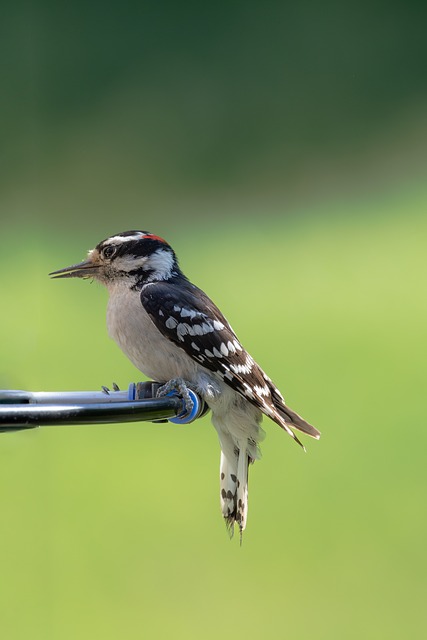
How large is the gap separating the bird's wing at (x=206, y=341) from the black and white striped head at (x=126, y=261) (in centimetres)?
7

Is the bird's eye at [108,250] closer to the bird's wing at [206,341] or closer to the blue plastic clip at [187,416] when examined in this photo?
the bird's wing at [206,341]

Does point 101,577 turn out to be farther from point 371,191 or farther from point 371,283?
point 371,191

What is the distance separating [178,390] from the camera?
1.57 m

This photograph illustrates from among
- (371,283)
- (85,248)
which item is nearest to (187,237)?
(85,248)

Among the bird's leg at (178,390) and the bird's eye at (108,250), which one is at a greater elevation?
the bird's eye at (108,250)

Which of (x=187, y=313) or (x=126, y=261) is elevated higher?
(x=126, y=261)

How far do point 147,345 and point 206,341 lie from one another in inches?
4.2

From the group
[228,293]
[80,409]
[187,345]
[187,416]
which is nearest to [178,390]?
[187,416]

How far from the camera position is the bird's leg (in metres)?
1.48

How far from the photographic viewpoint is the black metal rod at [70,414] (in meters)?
1.16

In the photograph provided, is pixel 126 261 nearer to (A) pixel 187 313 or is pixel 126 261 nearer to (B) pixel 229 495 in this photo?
(A) pixel 187 313

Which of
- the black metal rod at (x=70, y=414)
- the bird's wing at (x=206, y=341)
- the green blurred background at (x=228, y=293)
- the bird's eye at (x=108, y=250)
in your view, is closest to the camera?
the black metal rod at (x=70, y=414)

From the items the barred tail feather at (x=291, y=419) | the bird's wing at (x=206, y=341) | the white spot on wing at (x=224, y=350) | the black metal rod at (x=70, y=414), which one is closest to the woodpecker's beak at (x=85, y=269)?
the bird's wing at (x=206, y=341)

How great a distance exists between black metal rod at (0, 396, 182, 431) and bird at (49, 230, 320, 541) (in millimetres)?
504
